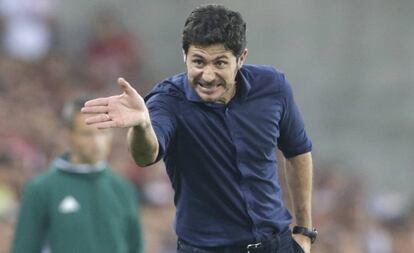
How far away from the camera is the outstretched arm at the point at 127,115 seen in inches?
179

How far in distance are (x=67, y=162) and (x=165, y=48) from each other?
30.1 ft

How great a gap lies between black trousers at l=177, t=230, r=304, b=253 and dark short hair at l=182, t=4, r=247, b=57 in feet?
2.69

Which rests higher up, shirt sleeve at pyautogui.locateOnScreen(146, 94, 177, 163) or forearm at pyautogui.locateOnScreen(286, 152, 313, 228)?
shirt sleeve at pyautogui.locateOnScreen(146, 94, 177, 163)

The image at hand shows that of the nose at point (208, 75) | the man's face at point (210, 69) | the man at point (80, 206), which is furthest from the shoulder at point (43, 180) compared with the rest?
the nose at point (208, 75)

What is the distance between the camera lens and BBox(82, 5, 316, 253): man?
505 cm

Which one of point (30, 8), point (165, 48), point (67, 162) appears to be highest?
point (67, 162)

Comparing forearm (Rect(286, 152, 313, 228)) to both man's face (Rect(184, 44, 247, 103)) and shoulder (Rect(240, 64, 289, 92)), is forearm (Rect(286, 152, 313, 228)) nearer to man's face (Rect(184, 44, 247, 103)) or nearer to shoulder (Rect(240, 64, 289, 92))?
shoulder (Rect(240, 64, 289, 92))

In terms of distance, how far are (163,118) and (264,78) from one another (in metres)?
0.60

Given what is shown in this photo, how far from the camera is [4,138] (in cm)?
1118

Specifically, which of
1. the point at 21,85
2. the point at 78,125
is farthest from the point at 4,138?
the point at 78,125

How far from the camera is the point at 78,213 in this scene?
6707 mm

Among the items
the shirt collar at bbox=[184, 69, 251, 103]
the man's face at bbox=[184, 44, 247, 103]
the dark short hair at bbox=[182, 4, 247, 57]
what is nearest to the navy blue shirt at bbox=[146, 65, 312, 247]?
the shirt collar at bbox=[184, 69, 251, 103]

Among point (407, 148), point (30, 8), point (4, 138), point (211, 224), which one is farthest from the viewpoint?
point (407, 148)

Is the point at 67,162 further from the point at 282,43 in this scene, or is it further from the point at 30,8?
the point at 282,43
